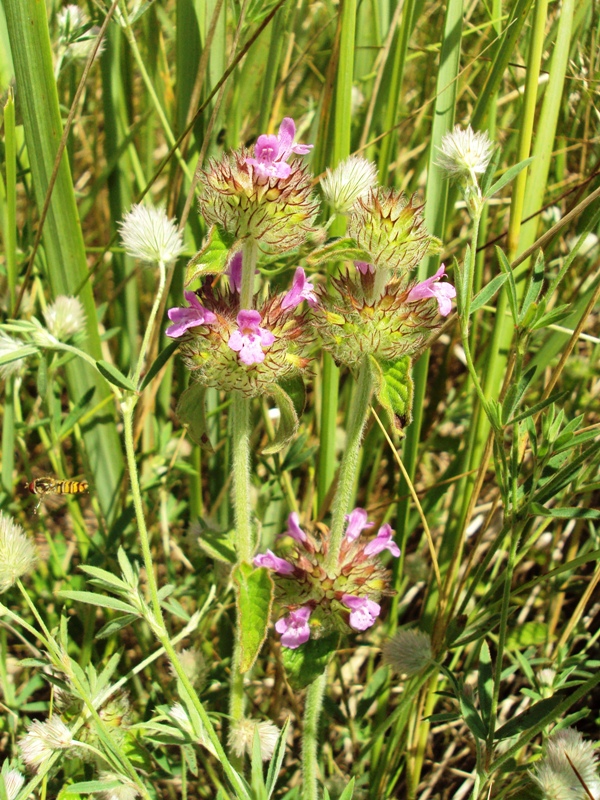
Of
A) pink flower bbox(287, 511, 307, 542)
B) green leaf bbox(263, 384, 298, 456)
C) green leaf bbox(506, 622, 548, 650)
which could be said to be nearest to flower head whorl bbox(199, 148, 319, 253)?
green leaf bbox(263, 384, 298, 456)

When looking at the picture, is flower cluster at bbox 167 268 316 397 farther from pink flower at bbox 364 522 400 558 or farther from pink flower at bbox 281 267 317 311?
pink flower at bbox 364 522 400 558

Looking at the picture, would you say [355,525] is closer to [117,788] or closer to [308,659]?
[308,659]

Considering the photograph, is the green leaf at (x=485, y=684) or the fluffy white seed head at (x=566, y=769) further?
the green leaf at (x=485, y=684)

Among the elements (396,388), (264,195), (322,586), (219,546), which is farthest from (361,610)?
(264,195)

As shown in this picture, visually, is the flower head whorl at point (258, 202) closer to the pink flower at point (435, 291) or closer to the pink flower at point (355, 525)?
the pink flower at point (435, 291)

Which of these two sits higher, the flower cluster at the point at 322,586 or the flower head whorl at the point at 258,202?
the flower head whorl at the point at 258,202

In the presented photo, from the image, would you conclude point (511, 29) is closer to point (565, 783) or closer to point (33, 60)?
point (33, 60)

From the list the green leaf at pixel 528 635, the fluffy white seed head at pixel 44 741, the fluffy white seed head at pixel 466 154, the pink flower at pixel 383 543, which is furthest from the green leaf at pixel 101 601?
the green leaf at pixel 528 635
